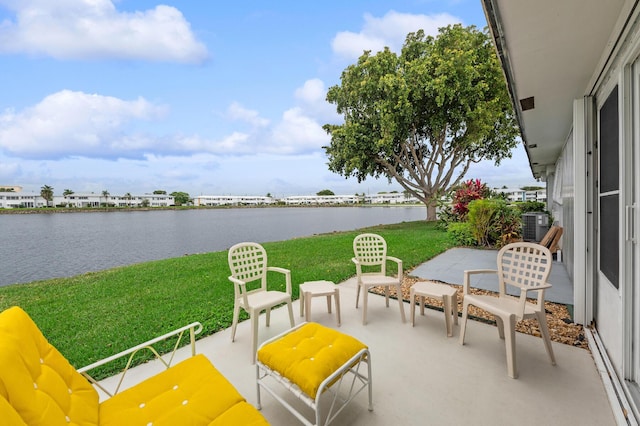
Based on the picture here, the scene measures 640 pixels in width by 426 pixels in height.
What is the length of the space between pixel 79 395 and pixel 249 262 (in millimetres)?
1960

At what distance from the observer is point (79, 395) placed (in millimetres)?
1302

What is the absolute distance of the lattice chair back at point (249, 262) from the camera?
3.10m

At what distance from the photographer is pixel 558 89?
3.04m

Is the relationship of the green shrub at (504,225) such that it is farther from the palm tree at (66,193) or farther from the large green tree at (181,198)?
the palm tree at (66,193)

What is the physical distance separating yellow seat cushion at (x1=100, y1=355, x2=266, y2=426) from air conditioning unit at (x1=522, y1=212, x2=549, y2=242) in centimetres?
883

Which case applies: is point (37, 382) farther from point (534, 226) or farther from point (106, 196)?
point (106, 196)

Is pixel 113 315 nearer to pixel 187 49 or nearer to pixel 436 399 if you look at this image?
pixel 436 399

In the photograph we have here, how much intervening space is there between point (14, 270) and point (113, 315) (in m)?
8.69

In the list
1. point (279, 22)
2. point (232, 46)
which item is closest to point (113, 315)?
point (279, 22)

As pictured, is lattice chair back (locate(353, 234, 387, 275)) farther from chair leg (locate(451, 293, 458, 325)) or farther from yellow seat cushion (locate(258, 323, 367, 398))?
yellow seat cushion (locate(258, 323, 367, 398))

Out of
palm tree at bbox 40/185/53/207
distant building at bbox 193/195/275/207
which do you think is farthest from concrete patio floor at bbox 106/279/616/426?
palm tree at bbox 40/185/53/207

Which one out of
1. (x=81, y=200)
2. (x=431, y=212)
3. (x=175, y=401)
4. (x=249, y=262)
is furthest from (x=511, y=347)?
(x=81, y=200)

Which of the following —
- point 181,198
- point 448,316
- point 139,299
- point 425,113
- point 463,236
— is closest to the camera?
point 448,316

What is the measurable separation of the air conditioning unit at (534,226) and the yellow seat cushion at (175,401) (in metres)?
8.83
